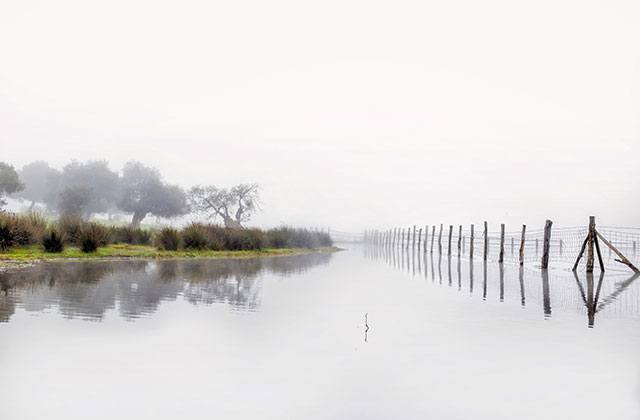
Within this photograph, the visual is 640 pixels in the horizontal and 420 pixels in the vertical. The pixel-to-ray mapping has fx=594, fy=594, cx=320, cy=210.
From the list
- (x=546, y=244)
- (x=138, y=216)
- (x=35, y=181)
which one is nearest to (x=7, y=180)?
(x=138, y=216)

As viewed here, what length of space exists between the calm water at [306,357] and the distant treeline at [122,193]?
203 feet

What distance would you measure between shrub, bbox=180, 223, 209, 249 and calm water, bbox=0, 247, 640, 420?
71.7 feet

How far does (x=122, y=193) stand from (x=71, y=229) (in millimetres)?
48704

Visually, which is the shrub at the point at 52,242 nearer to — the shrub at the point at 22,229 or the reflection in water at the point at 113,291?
the shrub at the point at 22,229

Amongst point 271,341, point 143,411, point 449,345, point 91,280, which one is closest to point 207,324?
point 271,341

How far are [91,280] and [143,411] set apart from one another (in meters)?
12.7

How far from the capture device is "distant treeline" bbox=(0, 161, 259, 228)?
70.2 meters

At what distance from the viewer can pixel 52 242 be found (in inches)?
1111

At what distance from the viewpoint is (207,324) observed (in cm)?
955

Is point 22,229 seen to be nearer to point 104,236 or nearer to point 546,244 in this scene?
point 104,236

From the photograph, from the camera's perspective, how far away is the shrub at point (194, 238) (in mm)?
35944

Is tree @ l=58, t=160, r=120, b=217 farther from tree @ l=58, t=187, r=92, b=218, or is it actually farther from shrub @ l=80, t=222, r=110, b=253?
shrub @ l=80, t=222, r=110, b=253

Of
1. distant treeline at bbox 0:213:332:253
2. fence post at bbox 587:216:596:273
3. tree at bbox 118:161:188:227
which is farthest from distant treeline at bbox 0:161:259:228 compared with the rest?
fence post at bbox 587:216:596:273

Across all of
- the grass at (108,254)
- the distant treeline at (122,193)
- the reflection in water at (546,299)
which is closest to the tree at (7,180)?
the distant treeline at (122,193)
